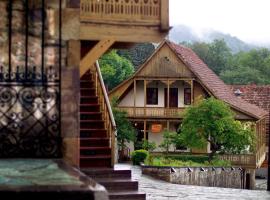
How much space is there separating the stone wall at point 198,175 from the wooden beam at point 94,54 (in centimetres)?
1261

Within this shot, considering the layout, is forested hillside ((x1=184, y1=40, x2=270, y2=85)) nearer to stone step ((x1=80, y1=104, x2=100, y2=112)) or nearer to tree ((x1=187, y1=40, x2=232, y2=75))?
tree ((x1=187, y1=40, x2=232, y2=75))

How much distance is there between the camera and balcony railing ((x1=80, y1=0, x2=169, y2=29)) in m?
10.0

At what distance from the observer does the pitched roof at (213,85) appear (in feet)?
125

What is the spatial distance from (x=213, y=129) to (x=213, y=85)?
10423mm

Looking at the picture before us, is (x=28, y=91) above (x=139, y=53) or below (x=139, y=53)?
below

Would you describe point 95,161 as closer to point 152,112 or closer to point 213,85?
point 152,112

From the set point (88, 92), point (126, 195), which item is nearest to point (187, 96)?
point (88, 92)

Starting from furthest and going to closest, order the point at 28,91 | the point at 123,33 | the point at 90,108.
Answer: the point at 90,108 → the point at 123,33 → the point at 28,91

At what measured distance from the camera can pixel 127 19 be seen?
1011 centimetres

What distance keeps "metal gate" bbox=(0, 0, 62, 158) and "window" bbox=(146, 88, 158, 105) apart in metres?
32.9

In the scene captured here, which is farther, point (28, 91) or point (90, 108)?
point (90, 108)

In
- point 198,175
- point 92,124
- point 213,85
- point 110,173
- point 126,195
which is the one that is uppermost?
point 213,85

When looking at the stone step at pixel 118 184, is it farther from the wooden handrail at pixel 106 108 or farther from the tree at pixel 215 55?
the tree at pixel 215 55

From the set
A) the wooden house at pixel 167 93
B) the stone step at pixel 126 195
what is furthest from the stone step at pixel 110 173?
the wooden house at pixel 167 93
